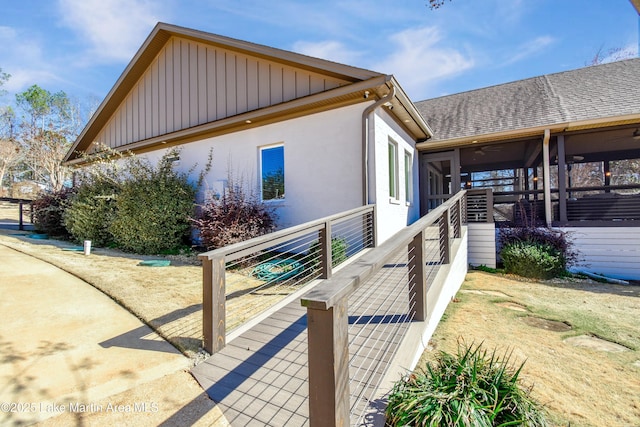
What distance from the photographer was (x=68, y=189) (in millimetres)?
10938

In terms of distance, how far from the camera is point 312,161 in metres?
6.62

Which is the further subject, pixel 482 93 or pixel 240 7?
pixel 482 93

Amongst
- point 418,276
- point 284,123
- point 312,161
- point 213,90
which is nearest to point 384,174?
point 312,161

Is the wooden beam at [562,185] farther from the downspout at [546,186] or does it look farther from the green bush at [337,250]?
the green bush at [337,250]

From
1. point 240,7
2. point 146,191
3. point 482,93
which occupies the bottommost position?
point 146,191

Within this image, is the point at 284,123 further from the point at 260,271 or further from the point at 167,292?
the point at 167,292

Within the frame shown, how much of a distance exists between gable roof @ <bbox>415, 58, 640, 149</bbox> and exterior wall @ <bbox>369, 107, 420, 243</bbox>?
2.06 metres

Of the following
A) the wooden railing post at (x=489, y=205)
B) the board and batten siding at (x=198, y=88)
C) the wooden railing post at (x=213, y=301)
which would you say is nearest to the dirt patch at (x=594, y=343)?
the wooden railing post at (x=213, y=301)

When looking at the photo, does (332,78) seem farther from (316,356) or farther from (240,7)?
(316,356)

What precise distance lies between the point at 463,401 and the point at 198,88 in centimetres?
942

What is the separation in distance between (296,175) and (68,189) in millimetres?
9311

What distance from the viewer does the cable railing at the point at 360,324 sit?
1383 millimetres

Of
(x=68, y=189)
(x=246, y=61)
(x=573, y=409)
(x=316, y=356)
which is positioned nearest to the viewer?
(x=316, y=356)

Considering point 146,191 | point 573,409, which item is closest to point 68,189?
point 146,191
